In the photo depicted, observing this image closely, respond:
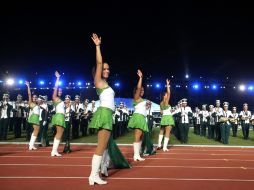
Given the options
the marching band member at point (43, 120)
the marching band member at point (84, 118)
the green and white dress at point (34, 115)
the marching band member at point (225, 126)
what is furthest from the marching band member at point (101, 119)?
the marching band member at point (84, 118)

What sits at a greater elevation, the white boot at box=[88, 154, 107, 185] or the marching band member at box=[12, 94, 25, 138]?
the marching band member at box=[12, 94, 25, 138]

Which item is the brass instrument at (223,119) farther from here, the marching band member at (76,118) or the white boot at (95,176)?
the white boot at (95,176)

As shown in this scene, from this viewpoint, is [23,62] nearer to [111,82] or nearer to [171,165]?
[111,82]

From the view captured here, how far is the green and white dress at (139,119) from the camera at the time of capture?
9.07 m

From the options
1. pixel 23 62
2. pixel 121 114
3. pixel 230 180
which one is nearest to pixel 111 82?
pixel 23 62

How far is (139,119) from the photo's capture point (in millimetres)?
9125

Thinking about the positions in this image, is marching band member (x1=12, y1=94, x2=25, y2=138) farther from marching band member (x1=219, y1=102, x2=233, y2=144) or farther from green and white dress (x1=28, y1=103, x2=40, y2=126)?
marching band member (x1=219, y1=102, x2=233, y2=144)

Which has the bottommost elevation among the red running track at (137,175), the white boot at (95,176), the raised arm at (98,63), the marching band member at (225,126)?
the red running track at (137,175)

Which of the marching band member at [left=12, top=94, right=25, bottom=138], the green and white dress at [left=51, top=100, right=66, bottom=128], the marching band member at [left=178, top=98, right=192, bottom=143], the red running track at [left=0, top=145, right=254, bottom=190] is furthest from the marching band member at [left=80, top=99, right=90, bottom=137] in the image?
the red running track at [left=0, top=145, right=254, bottom=190]

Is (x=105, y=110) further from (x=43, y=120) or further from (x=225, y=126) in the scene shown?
(x=225, y=126)

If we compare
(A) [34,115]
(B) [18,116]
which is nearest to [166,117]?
(A) [34,115]

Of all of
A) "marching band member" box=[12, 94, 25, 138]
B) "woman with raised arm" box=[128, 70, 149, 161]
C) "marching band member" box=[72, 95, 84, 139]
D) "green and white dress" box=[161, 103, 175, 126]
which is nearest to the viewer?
"woman with raised arm" box=[128, 70, 149, 161]

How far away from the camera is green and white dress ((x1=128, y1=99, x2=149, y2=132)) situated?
29.8ft

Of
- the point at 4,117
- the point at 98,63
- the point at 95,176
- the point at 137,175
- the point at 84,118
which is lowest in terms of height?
the point at 137,175
